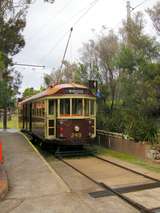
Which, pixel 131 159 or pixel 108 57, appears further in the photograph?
pixel 108 57

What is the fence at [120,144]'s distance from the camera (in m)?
14.0

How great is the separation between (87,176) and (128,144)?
15.7ft

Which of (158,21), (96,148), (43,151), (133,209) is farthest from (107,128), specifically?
(133,209)

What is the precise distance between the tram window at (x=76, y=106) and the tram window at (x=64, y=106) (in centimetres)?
23

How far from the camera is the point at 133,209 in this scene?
7.18 m

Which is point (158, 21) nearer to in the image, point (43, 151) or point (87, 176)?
point (43, 151)

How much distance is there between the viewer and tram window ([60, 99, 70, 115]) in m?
16.0

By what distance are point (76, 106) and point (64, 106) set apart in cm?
55

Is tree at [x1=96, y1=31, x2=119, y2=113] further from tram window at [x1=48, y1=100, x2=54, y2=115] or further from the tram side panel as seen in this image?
tram window at [x1=48, y1=100, x2=54, y2=115]

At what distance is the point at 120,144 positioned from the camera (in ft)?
53.7

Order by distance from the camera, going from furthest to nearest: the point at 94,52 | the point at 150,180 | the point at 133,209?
the point at 94,52 < the point at 150,180 < the point at 133,209

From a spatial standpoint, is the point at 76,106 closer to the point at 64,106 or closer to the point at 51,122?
the point at 64,106

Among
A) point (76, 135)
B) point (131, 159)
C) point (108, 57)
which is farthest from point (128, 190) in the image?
point (108, 57)

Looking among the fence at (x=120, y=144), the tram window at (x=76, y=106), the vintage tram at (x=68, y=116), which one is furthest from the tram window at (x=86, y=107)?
the fence at (x=120, y=144)
